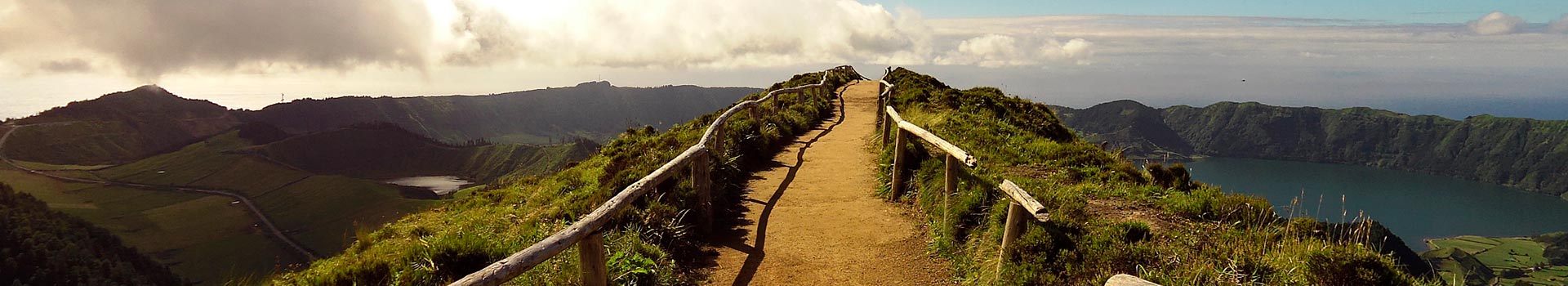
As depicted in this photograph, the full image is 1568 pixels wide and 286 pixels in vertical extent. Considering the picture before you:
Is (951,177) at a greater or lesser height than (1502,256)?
greater

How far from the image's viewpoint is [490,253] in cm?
675

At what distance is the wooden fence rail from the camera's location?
5.95m

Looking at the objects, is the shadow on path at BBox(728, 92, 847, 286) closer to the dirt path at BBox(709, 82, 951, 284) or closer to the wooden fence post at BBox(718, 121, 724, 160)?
the dirt path at BBox(709, 82, 951, 284)

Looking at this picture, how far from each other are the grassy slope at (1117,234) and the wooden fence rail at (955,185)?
5.6 inches

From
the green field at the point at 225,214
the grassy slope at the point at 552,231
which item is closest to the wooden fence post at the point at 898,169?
the grassy slope at the point at 552,231

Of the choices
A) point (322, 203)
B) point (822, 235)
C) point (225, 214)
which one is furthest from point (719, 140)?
point (225, 214)

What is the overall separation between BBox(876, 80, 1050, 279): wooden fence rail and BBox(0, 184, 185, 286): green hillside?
12369cm

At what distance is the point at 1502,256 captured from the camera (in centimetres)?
12706

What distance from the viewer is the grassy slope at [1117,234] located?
17.6 feet

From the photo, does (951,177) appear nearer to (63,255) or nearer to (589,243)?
(589,243)

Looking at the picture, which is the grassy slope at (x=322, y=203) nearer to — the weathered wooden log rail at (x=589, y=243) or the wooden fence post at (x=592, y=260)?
the weathered wooden log rail at (x=589, y=243)

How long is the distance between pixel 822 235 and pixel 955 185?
6.02ft

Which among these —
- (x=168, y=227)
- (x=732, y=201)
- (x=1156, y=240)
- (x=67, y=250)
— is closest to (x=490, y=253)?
(x=732, y=201)

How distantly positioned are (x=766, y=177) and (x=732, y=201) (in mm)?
2351
